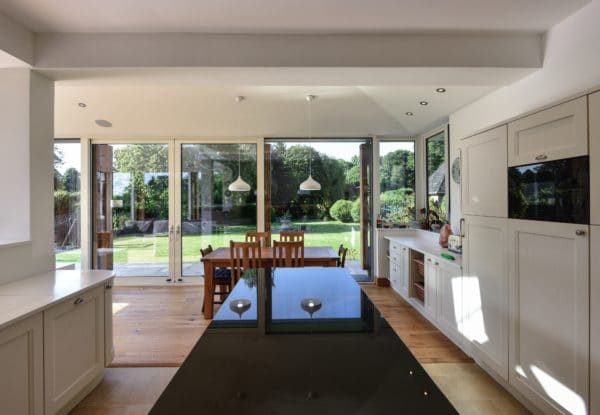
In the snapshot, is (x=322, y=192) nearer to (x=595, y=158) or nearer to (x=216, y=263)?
(x=216, y=263)

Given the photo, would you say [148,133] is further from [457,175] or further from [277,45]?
[457,175]

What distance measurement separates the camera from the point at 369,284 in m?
5.38

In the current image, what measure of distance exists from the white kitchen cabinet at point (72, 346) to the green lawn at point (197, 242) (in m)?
2.99

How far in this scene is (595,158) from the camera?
5.24 ft

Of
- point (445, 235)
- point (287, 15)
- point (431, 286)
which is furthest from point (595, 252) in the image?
point (287, 15)

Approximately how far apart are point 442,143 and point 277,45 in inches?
124

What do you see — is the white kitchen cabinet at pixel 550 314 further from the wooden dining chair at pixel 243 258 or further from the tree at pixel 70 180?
the tree at pixel 70 180

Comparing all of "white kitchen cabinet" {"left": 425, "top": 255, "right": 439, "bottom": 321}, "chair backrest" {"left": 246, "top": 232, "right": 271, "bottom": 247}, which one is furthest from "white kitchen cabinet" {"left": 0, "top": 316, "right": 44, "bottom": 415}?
"white kitchen cabinet" {"left": 425, "top": 255, "right": 439, "bottom": 321}

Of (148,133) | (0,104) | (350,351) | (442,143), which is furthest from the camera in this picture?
(148,133)

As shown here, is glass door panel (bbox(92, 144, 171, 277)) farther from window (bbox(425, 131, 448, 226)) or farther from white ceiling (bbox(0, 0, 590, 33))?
window (bbox(425, 131, 448, 226))

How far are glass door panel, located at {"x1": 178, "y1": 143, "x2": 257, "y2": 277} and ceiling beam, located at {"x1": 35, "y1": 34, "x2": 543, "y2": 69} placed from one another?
2870mm

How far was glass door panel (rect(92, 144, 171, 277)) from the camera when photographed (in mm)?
5312

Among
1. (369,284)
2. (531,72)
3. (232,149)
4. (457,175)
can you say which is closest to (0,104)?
(232,149)

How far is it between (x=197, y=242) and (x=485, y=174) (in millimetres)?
4502
